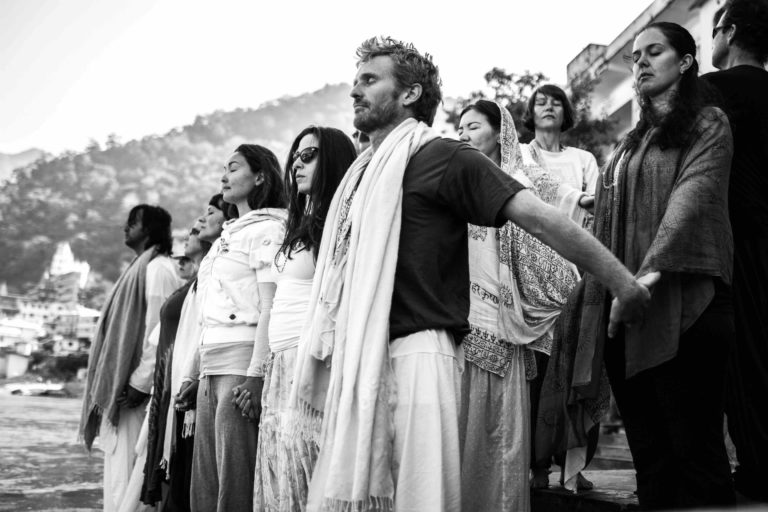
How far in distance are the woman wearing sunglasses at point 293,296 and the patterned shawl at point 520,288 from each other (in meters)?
0.77

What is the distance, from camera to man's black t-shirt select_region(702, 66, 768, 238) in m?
3.36

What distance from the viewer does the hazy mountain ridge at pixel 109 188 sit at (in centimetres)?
8956

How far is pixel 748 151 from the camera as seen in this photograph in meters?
3.44

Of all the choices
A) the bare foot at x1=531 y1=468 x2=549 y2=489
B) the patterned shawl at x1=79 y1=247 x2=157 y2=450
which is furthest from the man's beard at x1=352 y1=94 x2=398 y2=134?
the patterned shawl at x1=79 y1=247 x2=157 y2=450

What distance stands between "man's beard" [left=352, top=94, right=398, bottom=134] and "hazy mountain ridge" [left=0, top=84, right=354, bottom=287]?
76.7m

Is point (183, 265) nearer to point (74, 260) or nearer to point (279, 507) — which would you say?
point (279, 507)

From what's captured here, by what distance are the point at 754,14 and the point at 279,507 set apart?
292 cm

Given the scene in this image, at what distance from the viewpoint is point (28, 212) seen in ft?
325

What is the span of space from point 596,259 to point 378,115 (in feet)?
3.59

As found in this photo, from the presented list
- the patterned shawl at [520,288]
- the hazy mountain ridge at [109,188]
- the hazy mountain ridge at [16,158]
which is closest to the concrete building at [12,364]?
the hazy mountain ridge at [109,188]

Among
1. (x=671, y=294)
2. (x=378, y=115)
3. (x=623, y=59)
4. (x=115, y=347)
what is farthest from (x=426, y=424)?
(x=623, y=59)

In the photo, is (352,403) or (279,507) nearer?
(352,403)

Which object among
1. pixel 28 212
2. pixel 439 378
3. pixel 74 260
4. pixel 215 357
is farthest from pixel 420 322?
pixel 28 212

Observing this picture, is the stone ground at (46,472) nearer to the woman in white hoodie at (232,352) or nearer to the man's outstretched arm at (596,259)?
the woman in white hoodie at (232,352)
